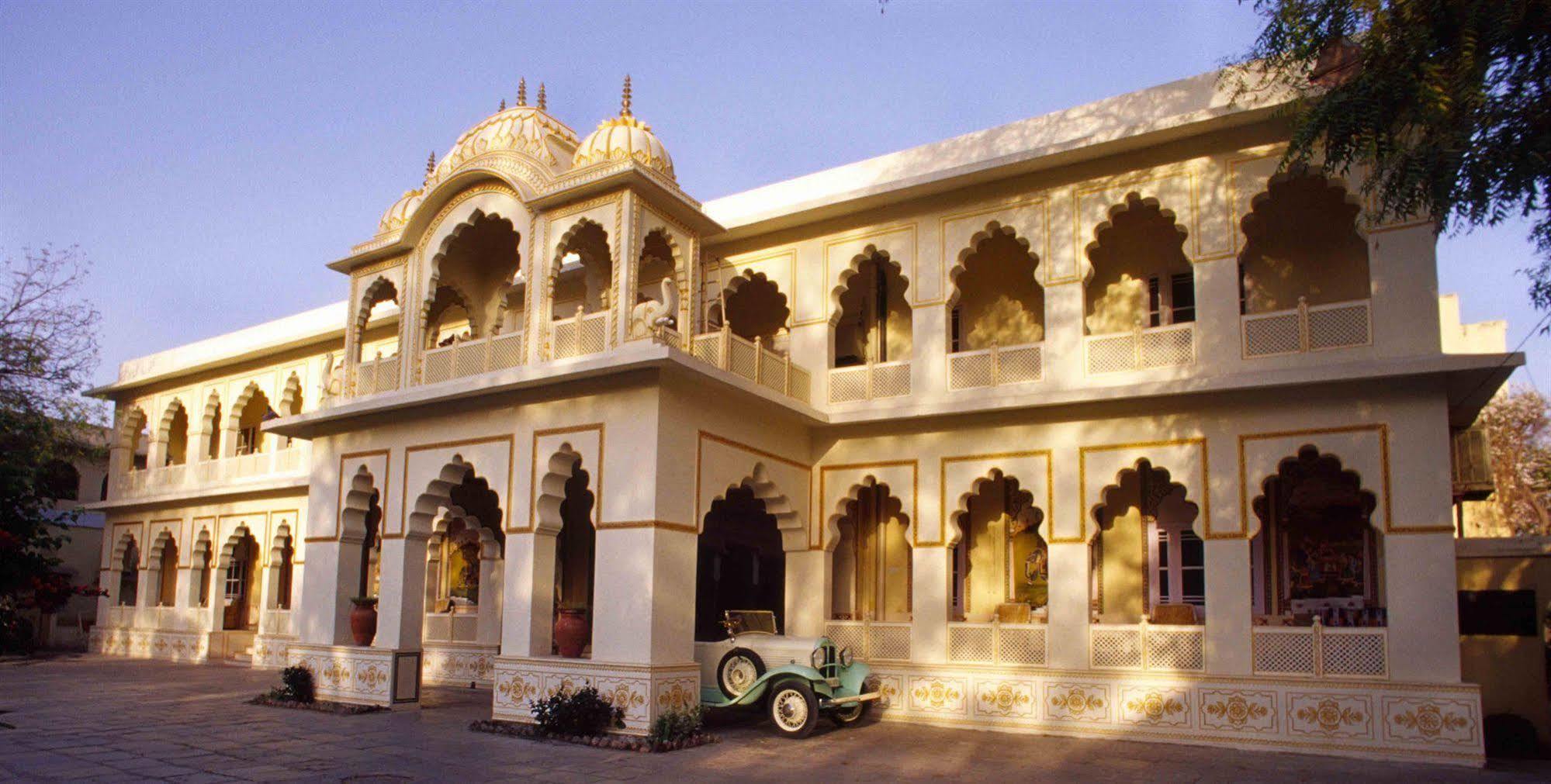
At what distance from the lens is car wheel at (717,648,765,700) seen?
525 inches

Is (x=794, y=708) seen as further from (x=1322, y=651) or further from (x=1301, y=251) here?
(x=1301, y=251)

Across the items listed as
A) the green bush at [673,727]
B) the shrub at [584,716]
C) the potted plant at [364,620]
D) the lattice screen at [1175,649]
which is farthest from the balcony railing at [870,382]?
the potted plant at [364,620]

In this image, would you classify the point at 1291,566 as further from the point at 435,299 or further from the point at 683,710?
the point at 435,299

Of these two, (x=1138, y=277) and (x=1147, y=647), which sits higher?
(x=1138, y=277)

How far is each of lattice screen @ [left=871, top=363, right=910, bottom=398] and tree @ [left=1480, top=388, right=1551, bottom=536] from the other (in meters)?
20.7

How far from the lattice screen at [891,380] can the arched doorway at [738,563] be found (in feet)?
13.9

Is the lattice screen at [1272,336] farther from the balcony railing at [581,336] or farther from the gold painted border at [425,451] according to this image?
the gold painted border at [425,451]

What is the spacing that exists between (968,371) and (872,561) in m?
3.59

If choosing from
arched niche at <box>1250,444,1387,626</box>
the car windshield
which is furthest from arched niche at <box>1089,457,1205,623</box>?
the car windshield

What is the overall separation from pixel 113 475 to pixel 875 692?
2154 centimetres

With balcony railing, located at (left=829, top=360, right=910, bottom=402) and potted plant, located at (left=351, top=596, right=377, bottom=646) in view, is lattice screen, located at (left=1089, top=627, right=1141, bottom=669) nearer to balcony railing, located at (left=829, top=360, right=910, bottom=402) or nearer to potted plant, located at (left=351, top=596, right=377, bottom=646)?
balcony railing, located at (left=829, top=360, right=910, bottom=402)

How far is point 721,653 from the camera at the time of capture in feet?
44.7

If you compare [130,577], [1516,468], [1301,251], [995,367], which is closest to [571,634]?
[995,367]

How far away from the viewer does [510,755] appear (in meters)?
11.4
